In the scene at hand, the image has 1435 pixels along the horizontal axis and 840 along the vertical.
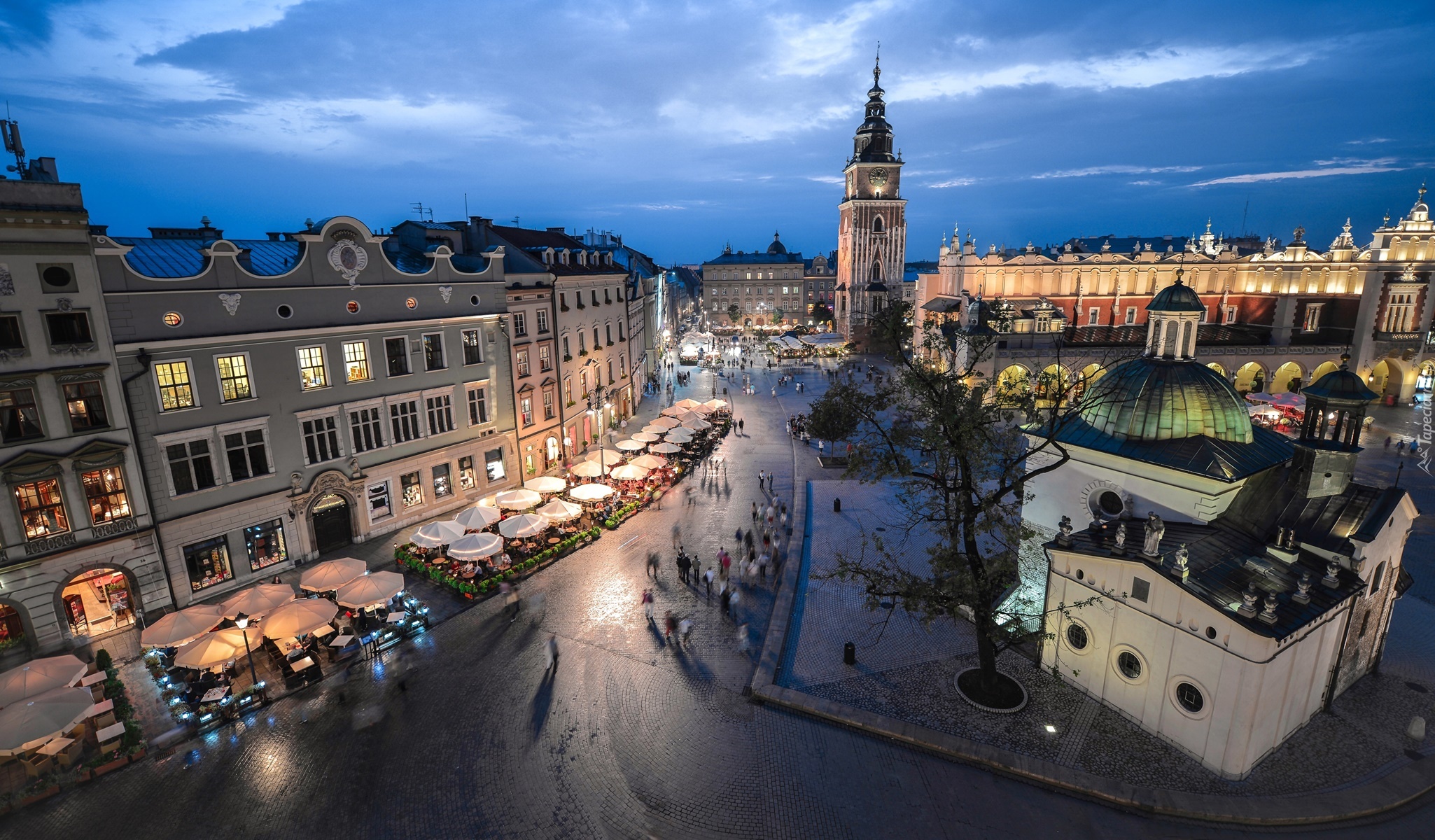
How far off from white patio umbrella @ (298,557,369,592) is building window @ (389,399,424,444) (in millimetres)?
7676

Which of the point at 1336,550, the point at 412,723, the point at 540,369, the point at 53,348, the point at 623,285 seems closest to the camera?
the point at 1336,550

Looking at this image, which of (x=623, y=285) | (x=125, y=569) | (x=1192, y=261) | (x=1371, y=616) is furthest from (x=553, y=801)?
(x=1192, y=261)

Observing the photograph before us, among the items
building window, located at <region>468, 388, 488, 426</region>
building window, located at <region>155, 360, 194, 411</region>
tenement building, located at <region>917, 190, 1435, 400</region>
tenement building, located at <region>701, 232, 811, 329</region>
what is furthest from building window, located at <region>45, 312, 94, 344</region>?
tenement building, located at <region>701, 232, 811, 329</region>

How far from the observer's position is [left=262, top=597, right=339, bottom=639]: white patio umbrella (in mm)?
19703

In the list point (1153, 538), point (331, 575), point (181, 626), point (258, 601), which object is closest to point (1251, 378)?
point (1153, 538)

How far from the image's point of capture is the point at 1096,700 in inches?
720

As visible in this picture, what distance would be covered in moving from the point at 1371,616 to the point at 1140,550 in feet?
28.4

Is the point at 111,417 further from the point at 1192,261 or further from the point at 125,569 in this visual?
the point at 1192,261

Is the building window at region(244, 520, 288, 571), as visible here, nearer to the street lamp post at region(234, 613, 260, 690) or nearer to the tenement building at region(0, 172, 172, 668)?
the tenement building at region(0, 172, 172, 668)

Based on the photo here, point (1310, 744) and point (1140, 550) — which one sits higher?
point (1140, 550)

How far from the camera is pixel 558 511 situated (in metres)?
29.4

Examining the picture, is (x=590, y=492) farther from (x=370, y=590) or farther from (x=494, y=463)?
(x=370, y=590)

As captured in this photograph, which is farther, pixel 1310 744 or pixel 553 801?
pixel 1310 744

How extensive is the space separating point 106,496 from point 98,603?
4092 millimetres
